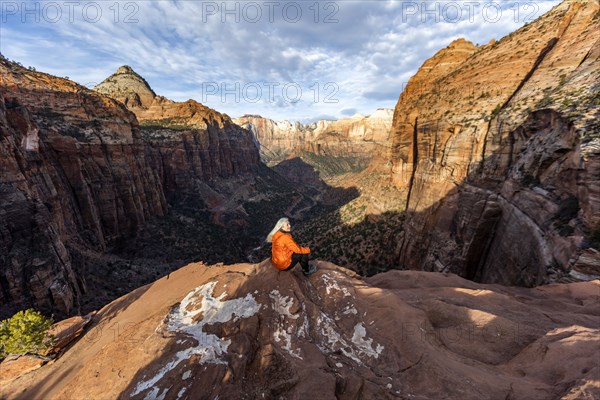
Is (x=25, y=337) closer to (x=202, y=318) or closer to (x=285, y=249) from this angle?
(x=202, y=318)

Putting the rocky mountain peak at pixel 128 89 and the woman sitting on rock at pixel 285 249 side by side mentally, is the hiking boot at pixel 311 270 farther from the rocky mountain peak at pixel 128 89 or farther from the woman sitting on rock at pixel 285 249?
the rocky mountain peak at pixel 128 89

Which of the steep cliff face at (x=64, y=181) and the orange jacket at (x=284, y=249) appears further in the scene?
the steep cliff face at (x=64, y=181)

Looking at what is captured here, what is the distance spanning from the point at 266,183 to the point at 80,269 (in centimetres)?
8763

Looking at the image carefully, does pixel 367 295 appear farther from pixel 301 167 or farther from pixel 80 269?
pixel 301 167

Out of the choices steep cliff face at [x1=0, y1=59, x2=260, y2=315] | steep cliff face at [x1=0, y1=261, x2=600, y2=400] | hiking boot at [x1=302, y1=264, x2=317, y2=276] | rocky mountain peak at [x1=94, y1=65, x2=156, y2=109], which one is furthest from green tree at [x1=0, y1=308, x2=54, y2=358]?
rocky mountain peak at [x1=94, y1=65, x2=156, y2=109]

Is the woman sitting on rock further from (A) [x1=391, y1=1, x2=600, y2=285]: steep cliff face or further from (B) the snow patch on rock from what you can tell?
(A) [x1=391, y1=1, x2=600, y2=285]: steep cliff face

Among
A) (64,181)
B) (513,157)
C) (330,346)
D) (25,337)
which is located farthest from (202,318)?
(64,181)

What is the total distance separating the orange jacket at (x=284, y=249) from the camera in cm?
1111

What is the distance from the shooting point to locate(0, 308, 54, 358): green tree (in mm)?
9555

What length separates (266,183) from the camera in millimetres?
117875

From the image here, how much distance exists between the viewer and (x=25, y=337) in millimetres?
9492

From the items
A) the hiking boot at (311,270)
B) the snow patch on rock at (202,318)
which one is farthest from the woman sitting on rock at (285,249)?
the snow patch on rock at (202,318)

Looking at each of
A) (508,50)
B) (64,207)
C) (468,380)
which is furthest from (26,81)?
(508,50)

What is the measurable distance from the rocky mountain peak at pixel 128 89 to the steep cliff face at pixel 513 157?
302 feet
